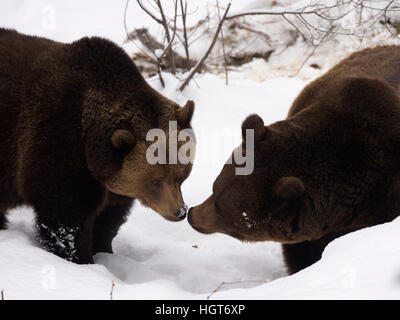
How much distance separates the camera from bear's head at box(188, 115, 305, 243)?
121 inches

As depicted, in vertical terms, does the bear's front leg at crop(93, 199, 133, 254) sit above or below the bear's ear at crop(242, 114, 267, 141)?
below

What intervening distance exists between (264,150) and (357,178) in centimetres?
63

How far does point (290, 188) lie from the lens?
115 inches

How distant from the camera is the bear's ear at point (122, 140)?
124 inches

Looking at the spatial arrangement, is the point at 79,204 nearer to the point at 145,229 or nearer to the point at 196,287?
the point at 196,287

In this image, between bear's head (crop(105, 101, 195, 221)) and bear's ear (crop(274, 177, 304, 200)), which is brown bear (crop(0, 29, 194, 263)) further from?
bear's ear (crop(274, 177, 304, 200))

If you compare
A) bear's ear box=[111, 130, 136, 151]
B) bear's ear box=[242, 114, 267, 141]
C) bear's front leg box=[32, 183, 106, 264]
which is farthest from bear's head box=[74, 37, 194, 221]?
bear's ear box=[242, 114, 267, 141]

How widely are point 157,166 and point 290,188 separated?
91 centimetres

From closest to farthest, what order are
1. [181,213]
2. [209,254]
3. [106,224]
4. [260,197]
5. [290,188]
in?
[290,188] → [260,197] → [181,213] → [106,224] → [209,254]

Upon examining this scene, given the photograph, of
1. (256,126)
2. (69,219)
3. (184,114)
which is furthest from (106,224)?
(256,126)

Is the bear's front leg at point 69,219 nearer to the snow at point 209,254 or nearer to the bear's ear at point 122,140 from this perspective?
the snow at point 209,254

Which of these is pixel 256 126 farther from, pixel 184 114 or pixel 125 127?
pixel 125 127

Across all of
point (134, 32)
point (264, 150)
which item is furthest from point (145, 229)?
point (134, 32)

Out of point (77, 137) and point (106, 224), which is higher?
point (77, 137)
